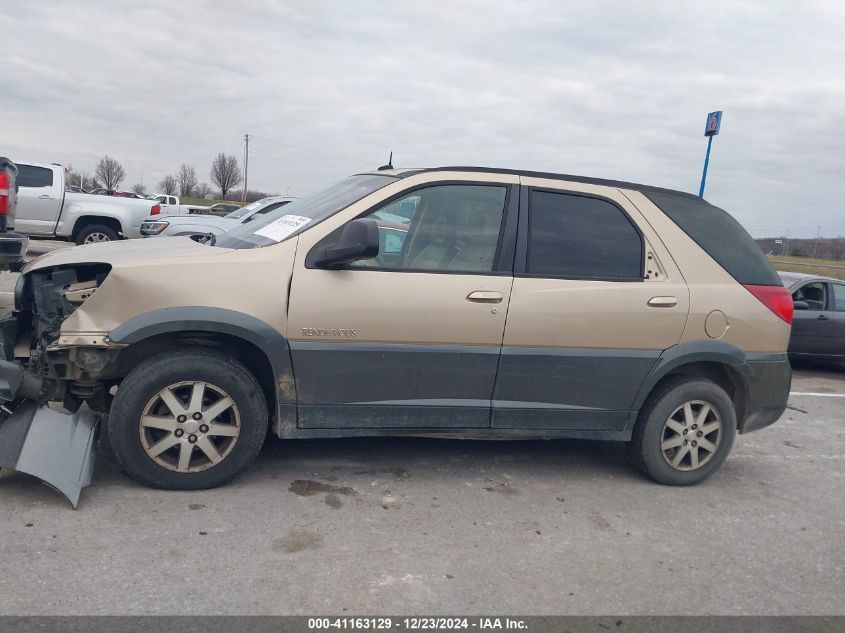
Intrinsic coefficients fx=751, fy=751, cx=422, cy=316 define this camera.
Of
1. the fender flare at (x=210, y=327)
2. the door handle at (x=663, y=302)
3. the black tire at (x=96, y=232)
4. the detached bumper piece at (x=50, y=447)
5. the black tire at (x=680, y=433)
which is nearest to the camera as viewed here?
the detached bumper piece at (x=50, y=447)

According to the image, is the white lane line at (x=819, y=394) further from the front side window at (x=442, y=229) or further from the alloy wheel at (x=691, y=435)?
the front side window at (x=442, y=229)

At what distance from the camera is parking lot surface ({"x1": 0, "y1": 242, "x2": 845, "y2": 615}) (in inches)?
124

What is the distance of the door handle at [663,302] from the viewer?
455 centimetres

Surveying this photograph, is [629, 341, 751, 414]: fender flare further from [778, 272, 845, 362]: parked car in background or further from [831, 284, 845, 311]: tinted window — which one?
[831, 284, 845, 311]: tinted window

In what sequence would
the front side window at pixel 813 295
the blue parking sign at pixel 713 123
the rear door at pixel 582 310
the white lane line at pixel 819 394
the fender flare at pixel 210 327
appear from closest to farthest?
1. the fender flare at pixel 210 327
2. the rear door at pixel 582 310
3. the white lane line at pixel 819 394
4. the front side window at pixel 813 295
5. the blue parking sign at pixel 713 123

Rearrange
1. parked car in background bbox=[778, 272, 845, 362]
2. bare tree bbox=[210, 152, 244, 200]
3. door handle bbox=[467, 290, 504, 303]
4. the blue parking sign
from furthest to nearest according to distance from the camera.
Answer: bare tree bbox=[210, 152, 244, 200], the blue parking sign, parked car in background bbox=[778, 272, 845, 362], door handle bbox=[467, 290, 504, 303]

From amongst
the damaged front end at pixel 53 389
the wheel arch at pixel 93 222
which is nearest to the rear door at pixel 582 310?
the damaged front end at pixel 53 389

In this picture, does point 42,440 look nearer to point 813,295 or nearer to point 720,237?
point 720,237

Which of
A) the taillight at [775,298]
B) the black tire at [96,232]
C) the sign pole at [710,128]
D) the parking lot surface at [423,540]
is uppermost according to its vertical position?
the sign pole at [710,128]

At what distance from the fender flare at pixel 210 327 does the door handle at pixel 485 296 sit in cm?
106

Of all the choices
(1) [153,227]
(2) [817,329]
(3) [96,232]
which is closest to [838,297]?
(2) [817,329]

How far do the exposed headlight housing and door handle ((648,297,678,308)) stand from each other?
9325mm

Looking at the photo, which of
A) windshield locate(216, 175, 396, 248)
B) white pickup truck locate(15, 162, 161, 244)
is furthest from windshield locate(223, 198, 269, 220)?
windshield locate(216, 175, 396, 248)

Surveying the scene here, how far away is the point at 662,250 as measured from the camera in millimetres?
4676
